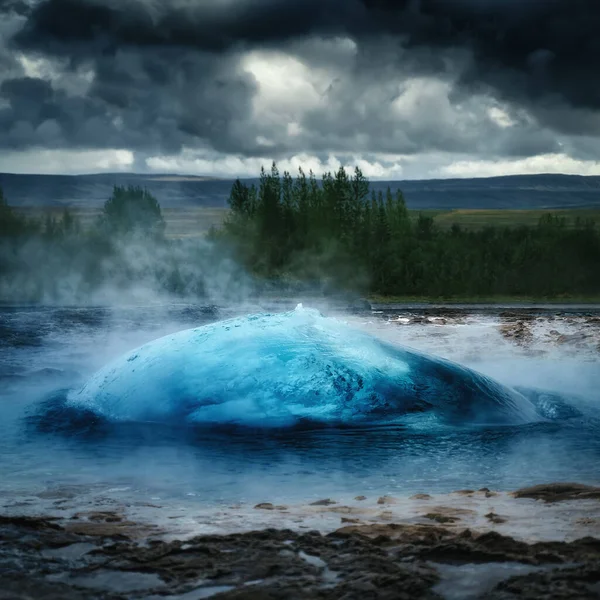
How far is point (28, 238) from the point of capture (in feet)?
171

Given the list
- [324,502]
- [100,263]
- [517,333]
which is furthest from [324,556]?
[100,263]

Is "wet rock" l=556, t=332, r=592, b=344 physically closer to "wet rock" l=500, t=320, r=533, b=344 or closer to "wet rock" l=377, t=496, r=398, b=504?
"wet rock" l=500, t=320, r=533, b=344

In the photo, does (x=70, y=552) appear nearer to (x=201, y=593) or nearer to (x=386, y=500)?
(x=201, y=593)

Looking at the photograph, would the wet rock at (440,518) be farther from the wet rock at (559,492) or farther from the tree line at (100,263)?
the tree line at (100,263)

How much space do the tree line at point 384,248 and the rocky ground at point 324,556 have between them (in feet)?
141

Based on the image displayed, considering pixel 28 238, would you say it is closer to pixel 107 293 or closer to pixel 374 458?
pixel 107 293

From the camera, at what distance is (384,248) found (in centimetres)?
5212

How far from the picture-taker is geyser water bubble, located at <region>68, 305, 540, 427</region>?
7.42 m

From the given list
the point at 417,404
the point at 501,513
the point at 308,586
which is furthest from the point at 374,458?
the point at 308,586

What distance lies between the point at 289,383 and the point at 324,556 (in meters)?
3.51

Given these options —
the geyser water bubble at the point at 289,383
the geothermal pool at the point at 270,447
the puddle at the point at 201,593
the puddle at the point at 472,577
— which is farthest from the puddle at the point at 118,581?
the geyser water bubble at the point at 289,383

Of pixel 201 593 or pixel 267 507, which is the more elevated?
pixel 201 593

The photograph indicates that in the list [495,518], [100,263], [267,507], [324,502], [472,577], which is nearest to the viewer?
[472,577]

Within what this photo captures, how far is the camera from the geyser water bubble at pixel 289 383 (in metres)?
7.42
